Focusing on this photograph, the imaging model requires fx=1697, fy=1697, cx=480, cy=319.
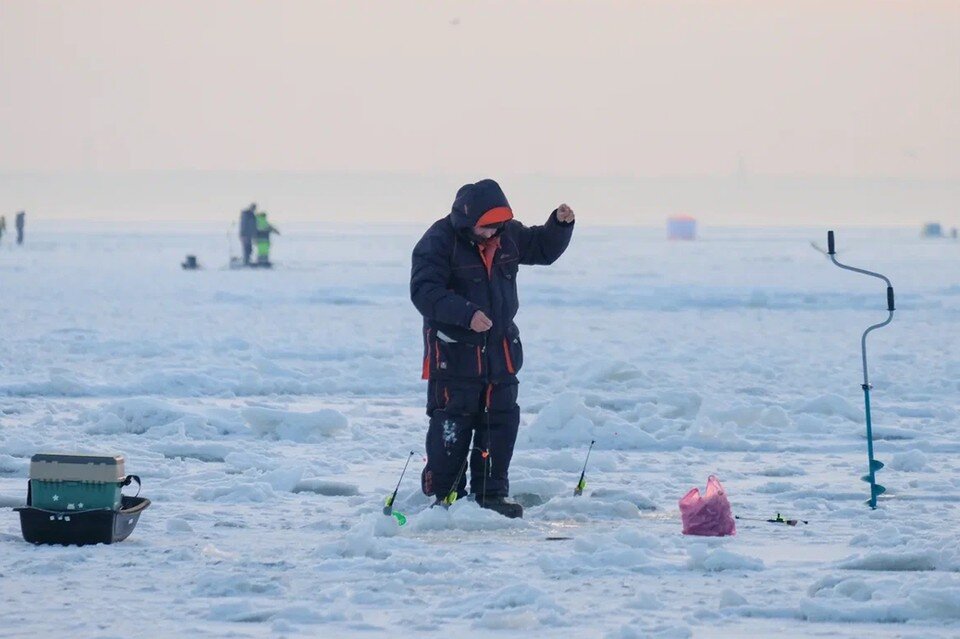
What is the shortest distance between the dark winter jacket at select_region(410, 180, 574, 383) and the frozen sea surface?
639mm

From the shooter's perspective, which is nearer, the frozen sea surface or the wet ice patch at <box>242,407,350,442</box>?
the frozen sea surface

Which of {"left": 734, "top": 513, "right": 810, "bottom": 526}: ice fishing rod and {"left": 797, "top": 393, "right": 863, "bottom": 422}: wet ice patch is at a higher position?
{"left": 797, "top": 393, "right": 863, "bottom": 422}: wet ice patch

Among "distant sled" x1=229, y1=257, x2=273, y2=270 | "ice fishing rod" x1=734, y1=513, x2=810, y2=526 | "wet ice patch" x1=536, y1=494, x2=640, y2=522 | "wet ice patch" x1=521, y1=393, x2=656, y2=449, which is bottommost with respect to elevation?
"ice fishing rod" x1=734, y1=513, x2=810, y2=526

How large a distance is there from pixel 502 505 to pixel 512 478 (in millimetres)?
955

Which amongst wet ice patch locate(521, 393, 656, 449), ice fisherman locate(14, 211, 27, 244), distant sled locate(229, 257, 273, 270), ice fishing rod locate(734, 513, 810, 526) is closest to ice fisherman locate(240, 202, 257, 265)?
distant sled locate(229, 257, 273, 270)

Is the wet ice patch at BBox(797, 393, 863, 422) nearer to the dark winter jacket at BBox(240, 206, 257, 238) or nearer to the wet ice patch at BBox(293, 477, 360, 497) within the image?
the wet ice patch at BBox(293, 477, 360, 497)

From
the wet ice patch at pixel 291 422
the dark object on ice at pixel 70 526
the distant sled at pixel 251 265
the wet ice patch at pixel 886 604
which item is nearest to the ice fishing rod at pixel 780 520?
the wet ice patch at pixel 886 604

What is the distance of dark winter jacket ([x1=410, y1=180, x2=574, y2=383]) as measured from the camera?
6809mm

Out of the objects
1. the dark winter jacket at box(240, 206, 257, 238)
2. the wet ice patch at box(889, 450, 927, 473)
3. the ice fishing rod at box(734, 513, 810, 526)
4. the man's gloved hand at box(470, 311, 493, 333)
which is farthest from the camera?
the dark winter jacket at box(240, 206, 257, 238)

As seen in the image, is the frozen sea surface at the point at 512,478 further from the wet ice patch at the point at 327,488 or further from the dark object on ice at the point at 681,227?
the dark object on ice at the point at 681,227

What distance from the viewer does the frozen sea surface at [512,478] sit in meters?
4.98

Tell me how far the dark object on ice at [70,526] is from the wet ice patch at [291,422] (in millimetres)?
3649

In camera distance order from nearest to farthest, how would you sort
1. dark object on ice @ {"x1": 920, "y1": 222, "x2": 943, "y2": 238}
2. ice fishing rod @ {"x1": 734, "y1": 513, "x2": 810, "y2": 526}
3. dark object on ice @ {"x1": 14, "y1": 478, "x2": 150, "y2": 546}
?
1. dark object on ice @ {"x1": 14, "y1": 478, "x2": 150, "y2": 546}
2. ice fishing rod @ {"x1": 734, "y1": 513, "x2": 810, "y2": 526}
3. dark object on ice @ {"x1": 920, "y1": 222, "x2": 943, "y2": 238}

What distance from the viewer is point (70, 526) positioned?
6.04m
